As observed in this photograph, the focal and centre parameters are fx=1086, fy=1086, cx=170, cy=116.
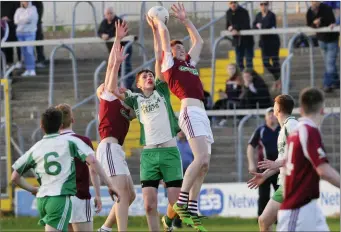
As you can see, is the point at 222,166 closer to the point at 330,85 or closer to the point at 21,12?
the point at 330,85

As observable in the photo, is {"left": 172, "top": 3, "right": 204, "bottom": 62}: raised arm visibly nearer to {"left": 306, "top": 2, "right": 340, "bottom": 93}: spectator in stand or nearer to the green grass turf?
the green grass turf

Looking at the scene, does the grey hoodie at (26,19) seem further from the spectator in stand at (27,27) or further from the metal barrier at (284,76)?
the metal barrier at (284,76)

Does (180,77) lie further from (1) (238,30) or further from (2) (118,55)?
(1) (238,30)

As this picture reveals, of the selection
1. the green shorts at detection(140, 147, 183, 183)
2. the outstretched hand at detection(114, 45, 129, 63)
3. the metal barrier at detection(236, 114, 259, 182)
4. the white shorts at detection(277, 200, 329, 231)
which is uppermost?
the outstretched hand at detection(114, 45, 129, 63)

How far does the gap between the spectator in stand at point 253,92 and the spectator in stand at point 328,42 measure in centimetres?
146

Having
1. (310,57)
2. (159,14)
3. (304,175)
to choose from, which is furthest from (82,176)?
(310,57)

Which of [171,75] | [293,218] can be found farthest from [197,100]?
[293,218]

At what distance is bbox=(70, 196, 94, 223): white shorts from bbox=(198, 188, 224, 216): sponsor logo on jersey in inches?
405

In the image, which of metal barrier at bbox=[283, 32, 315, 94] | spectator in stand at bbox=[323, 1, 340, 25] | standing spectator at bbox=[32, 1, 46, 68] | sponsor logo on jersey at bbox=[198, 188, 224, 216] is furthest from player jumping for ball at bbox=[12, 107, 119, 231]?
standing spectator at bbox=[32, 1, 46, 68]

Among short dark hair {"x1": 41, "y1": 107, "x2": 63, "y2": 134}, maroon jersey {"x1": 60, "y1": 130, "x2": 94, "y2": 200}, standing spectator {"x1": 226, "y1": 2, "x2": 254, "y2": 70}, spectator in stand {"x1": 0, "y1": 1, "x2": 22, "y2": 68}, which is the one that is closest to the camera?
short dark hair {"x1": 41, "y1": 107, "x2": 63, "y2": 134}

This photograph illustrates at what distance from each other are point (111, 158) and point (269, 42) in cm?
1128

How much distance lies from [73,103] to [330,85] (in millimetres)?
6763

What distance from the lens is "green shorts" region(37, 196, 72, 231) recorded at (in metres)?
12.8

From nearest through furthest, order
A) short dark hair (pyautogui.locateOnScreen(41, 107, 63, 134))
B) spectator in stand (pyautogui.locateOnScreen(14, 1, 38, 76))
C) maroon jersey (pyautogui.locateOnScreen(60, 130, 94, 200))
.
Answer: short dark hair (pyautogui.locateOnScreen(41, 107, 63, 134)) < maroon jersey (pyautogui.locateOnScreen(60, 130, 94, 200)) < spectator in stand (pyautogui.locateOnScreen(14, 1, 38, 76))
